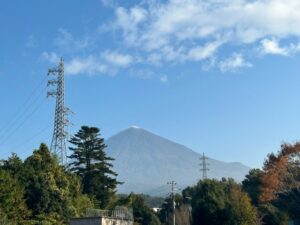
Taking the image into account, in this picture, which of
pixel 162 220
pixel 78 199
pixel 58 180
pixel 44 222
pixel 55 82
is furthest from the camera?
pixel 162 220

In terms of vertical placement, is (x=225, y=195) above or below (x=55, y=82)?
below

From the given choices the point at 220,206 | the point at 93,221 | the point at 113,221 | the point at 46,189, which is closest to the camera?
the point at 93,221

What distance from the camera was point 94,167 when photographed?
5581 centimetres

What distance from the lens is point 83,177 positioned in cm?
5591

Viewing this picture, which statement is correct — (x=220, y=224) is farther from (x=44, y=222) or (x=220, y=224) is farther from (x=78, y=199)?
(x=44, y=222)

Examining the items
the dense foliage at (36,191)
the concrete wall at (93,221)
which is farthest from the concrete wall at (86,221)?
the dense foliage at (36,191)

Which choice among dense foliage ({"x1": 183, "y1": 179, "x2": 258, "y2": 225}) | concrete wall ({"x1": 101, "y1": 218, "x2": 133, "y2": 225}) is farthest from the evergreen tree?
dense foliage ({"x1": 183, "y1": 179, "x2": 258, "y2": 225})

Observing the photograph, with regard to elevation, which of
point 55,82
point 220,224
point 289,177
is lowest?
point 220,224

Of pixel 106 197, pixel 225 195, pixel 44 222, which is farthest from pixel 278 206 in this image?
pixel 44 222

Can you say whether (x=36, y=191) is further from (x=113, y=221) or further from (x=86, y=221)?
(x=113, y=221)

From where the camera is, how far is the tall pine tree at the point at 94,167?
2167 inches

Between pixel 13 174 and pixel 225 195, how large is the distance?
85.5 ft

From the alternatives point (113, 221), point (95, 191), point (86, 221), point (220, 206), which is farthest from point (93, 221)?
point (220, 206)

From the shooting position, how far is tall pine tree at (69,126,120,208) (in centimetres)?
5503
